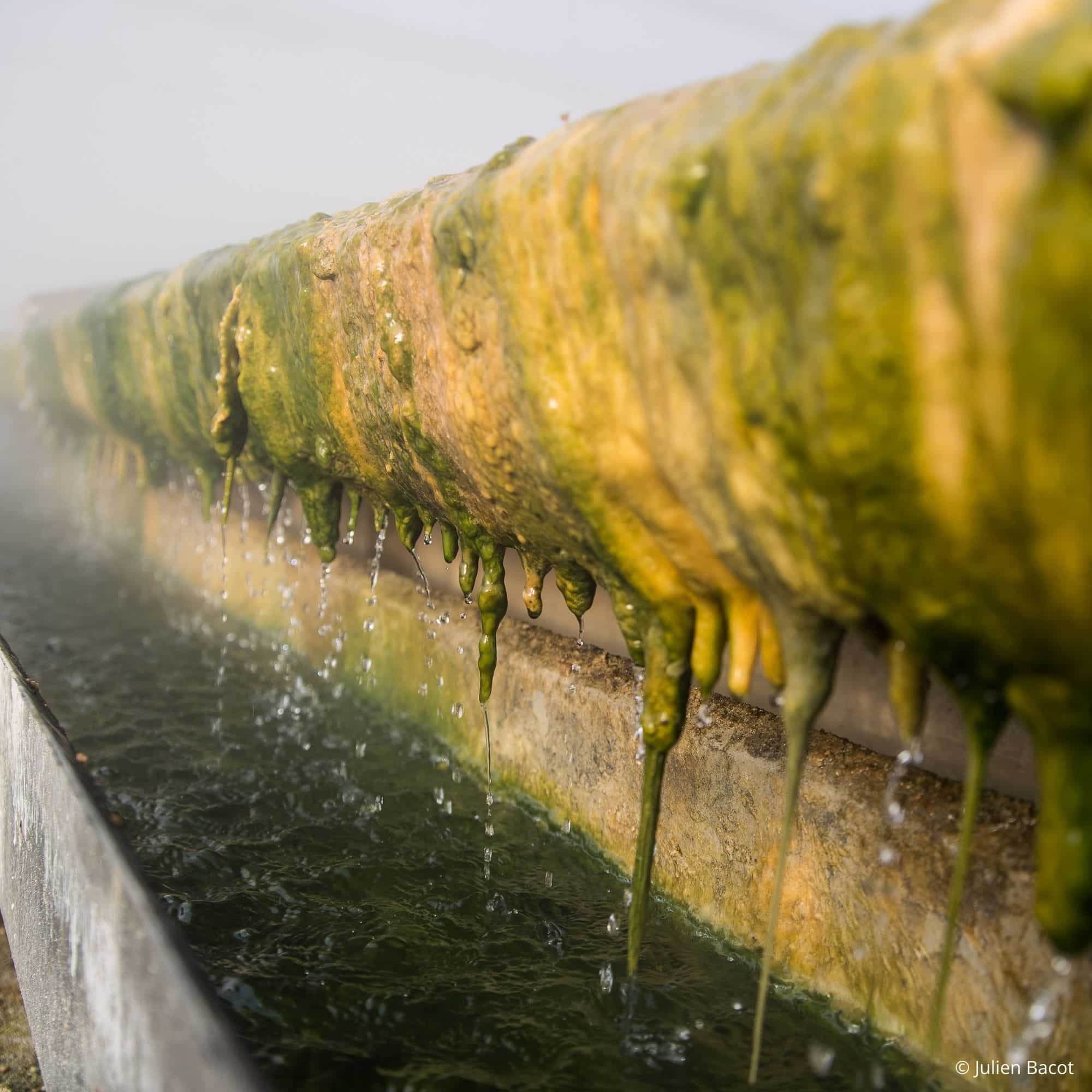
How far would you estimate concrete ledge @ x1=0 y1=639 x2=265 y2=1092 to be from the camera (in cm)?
173

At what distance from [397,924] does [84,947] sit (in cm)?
119

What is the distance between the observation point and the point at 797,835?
2.85 m

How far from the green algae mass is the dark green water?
0.57m

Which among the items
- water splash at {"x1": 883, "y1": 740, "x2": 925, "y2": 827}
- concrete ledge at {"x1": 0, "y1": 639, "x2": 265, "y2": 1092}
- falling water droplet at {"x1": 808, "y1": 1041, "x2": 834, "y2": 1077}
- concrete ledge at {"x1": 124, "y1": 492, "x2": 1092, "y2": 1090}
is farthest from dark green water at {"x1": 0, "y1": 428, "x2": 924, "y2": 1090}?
water splash at {"x1": 883, "y1": 740, "x2": 925, "y2": 827}

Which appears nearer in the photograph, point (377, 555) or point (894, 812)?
point (894, 812)

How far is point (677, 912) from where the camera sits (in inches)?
128

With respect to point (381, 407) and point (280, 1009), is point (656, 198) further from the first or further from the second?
point (280, 1009)

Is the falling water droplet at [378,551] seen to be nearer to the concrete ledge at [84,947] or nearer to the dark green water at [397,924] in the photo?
the dark green water at [397,924]

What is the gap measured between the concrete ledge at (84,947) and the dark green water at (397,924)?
48 cm

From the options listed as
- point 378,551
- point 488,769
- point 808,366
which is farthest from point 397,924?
point 808,366

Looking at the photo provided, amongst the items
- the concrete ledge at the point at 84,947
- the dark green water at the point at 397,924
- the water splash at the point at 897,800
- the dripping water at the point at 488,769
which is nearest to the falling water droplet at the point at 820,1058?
the dark green water at the point at 397,924

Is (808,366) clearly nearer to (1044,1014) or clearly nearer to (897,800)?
(897,800)

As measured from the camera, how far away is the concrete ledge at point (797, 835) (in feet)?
7.52

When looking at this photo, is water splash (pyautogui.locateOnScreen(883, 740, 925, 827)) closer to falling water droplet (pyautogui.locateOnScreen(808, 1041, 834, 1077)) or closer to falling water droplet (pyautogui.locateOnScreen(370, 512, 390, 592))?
falling water droplet (pyautogui.locateOnScreen(808, 1041, 834, 1077))
